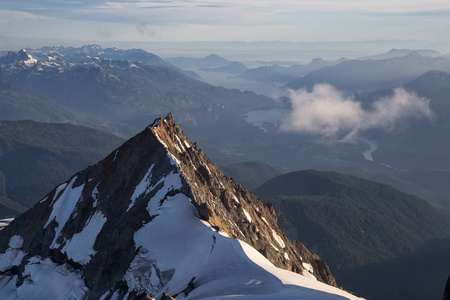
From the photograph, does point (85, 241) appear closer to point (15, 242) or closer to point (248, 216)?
point (15, 242)

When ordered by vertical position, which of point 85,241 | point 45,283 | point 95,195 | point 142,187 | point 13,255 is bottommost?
point 13,255

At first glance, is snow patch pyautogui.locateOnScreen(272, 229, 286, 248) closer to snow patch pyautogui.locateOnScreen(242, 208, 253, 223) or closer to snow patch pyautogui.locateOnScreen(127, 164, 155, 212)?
snow patch pyautogui.locateOnScreen(242, 208, 253, 223)

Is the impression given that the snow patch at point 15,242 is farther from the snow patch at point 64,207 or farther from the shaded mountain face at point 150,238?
the snow patch at point 64,207

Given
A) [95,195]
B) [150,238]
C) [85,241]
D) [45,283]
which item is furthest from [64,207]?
[150,238]

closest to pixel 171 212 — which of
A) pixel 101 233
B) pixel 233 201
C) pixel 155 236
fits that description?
pixel 155 236

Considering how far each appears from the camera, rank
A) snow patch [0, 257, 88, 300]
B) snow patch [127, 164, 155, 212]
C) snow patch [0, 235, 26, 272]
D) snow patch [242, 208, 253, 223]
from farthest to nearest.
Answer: snow patch [242, 208, 253, 223] < snow patch [0, 235, 26, 272] < snow patch [127, 164, 155, 212] < snow patch [0, 257, 88, 300]

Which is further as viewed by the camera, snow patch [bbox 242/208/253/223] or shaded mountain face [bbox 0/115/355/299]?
snow patch [bbox 242/208/253/223]

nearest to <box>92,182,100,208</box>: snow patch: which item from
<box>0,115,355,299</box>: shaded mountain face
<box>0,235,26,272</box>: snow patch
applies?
<box>0,115,355,299</box>: shaded mountain face
